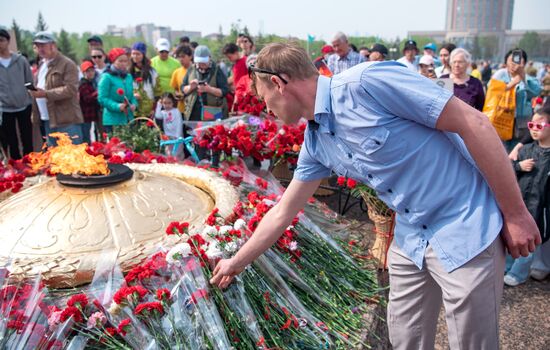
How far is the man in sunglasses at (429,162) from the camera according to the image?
153cm

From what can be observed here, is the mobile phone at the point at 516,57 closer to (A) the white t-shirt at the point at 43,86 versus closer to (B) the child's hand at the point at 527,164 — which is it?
(B) the child's hand at the point at 527,164

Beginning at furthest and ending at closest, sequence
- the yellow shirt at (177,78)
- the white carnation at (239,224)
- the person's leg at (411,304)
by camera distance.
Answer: the yellow shirt at (177,78)
the white carnation at (239,224)
the person's leg at (411,304)

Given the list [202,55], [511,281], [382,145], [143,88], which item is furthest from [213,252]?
[143,88]

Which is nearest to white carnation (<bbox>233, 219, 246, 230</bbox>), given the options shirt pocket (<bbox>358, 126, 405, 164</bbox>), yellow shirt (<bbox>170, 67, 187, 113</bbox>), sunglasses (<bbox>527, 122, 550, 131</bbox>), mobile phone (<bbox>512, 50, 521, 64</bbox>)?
shirt pocket (<bbox>358, 126, 405, 164</bbox>)

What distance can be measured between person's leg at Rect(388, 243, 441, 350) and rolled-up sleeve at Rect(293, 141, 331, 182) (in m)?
0.49

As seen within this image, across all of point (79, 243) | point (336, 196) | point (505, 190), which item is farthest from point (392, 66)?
point (336, 196)

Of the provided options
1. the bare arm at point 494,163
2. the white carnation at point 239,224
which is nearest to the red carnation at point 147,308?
the white carnation at point 239,224

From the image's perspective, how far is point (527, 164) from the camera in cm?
376

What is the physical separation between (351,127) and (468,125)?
0.41 m

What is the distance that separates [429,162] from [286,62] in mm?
657

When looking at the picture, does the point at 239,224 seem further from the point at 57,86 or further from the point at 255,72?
the point at 57,86

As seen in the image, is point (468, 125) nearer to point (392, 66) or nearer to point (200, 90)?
point (392, 66)

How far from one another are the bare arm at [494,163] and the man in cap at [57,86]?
5.32 m

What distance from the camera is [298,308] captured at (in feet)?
8.51
